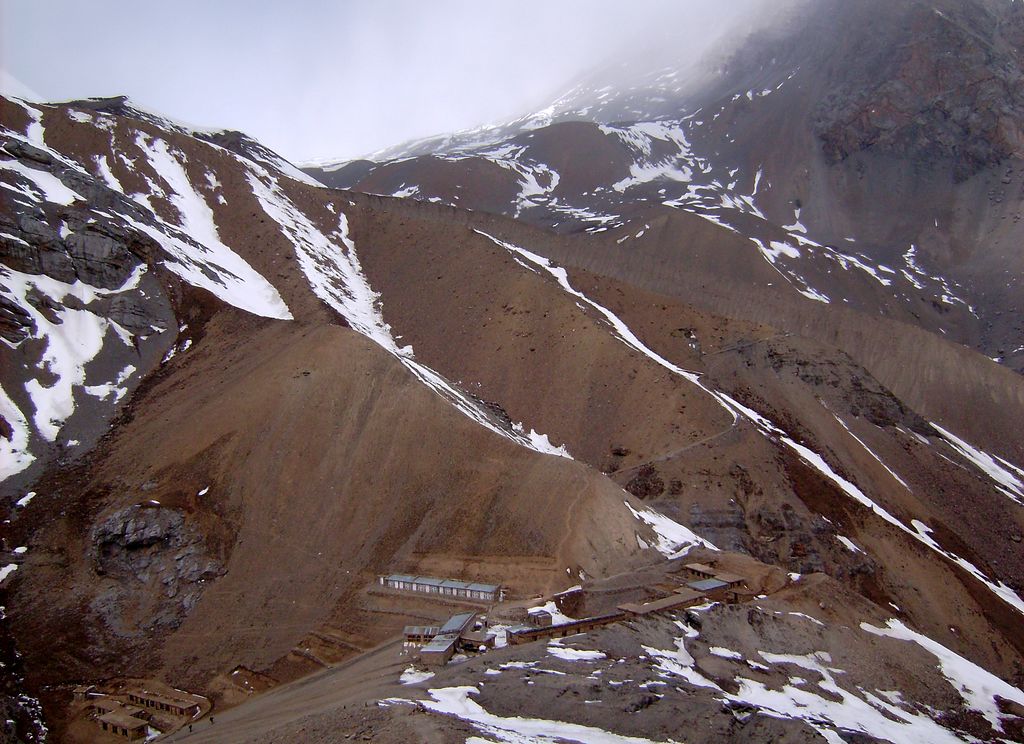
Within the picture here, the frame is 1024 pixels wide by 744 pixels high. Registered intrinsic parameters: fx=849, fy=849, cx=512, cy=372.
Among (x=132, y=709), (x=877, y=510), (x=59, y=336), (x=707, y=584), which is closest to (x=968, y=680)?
(x=707, y=584)

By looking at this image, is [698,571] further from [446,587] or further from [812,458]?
[812,458]

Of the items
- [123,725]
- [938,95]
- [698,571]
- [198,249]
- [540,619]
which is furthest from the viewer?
[938,95]

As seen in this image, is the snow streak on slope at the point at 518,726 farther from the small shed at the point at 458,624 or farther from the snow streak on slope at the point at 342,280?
the snow streak on slope at the point at 342,280

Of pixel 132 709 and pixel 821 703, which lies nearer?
pixel 821 703

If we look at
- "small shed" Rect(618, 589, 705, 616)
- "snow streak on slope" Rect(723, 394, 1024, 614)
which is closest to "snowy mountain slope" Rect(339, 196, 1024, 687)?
"snow streak on slope" Rect(723, 394, 1024, 614)

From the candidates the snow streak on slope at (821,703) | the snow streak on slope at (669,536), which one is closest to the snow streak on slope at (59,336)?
the snow streak on slope at (669,536)

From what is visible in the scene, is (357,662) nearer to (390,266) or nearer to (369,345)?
(369,345)

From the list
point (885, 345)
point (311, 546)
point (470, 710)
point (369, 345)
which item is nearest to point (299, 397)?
point (369, 345)
